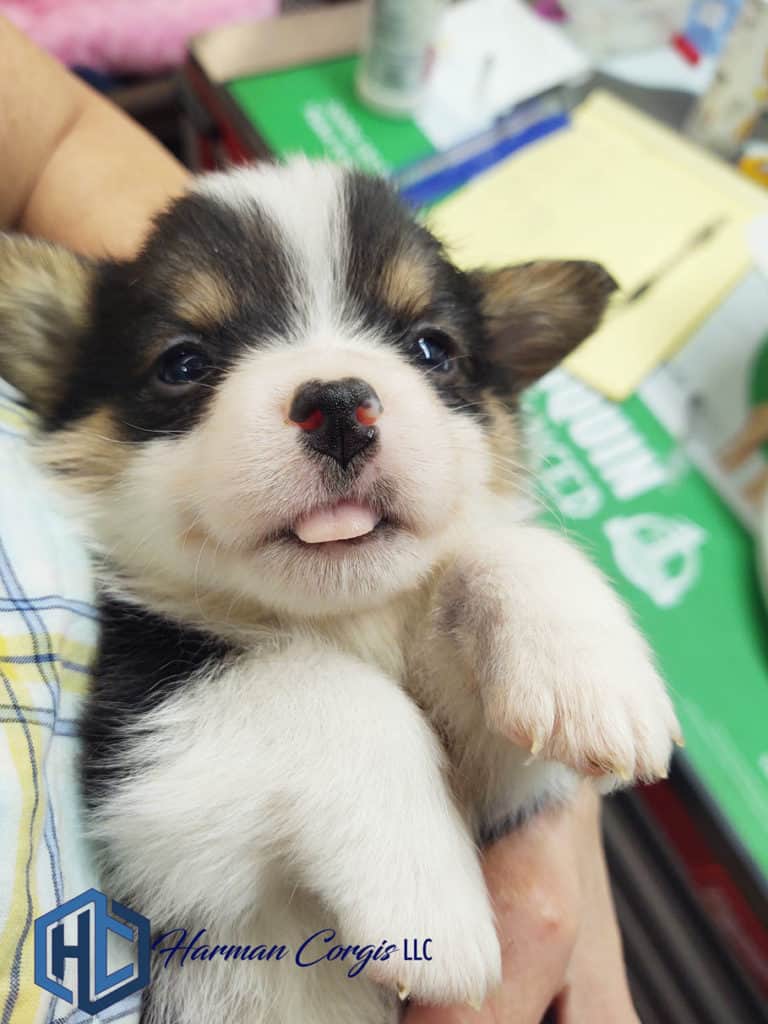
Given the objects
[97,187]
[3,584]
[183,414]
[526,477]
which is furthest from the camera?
[97,187]

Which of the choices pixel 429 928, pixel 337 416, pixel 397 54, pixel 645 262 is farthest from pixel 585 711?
pixel 397 54

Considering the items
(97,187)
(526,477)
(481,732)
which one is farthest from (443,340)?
(97,187)

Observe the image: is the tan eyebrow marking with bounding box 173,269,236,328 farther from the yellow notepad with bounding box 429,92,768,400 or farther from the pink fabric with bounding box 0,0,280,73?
the pink fabric with bounding box 0,0,280,73

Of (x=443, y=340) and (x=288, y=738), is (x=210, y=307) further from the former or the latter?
(x=288, y=738)

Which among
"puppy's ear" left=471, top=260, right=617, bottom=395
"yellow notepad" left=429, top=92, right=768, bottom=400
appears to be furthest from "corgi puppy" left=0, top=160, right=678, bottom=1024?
"yellow notepad" left=429, top=92, right=768, bottom=400

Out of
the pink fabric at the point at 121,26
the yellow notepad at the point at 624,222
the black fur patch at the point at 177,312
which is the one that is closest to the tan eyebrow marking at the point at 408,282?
the black fur patch at the point at 177,312

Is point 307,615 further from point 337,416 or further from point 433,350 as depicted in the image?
point 433,350

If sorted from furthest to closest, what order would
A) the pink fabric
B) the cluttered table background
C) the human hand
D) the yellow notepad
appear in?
the pink fabric < the yellow notepad < the cluttered table background < the human hand
